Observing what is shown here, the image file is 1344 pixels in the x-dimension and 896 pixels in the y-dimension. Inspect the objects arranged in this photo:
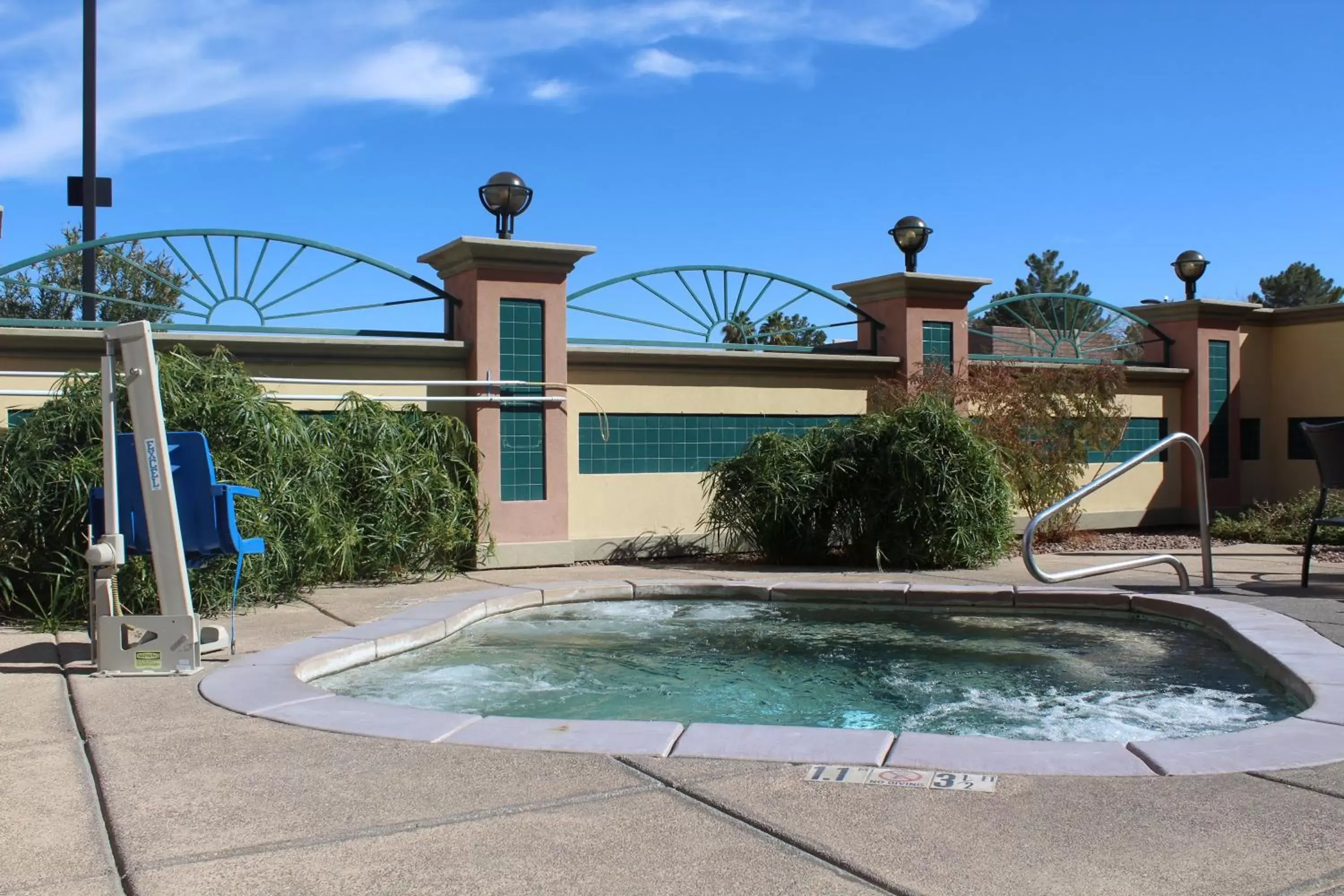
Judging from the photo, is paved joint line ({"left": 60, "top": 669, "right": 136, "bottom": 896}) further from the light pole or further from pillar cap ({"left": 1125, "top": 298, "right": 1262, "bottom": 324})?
pillar cap ({"left": 1125, "top": 298, "right": 1262, "bottom": 324})

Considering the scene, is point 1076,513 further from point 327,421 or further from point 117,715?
point 117,715

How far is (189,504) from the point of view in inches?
232

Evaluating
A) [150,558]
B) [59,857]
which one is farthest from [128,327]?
[59,857]

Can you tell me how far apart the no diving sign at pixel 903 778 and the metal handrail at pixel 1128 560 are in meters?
3.34

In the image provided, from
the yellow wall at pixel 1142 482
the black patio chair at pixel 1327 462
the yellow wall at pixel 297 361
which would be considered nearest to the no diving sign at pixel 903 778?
the black patio chair at pixel 1327 462

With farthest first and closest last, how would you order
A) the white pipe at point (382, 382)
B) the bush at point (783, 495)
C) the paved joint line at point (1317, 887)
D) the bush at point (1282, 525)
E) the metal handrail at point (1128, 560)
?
1. the bush at point (1282, 525)
2. the bush at point (783, 495)
3. the white pipe at point (382, 382)
4. the metal handrail at point (1128, 560)
5. the paved joint line at point (1317, 887)

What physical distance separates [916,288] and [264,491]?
7477 mm

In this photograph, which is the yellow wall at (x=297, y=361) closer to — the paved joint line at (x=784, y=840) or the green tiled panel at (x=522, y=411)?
the green tiled panel at (x=522, y=411)

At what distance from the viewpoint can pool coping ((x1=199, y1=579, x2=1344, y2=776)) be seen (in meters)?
3.88

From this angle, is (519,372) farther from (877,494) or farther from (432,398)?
(877,494)

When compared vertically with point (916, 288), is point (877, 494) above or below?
below

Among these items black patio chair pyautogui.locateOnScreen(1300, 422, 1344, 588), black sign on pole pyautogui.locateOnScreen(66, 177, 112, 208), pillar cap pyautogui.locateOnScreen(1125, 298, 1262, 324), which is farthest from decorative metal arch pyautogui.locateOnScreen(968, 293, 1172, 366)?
black sign on pole pyautogui.locateOnScreen(66, 177, 112, 208)

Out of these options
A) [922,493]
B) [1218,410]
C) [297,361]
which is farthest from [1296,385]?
[297,361]

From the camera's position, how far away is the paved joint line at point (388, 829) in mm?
3016
